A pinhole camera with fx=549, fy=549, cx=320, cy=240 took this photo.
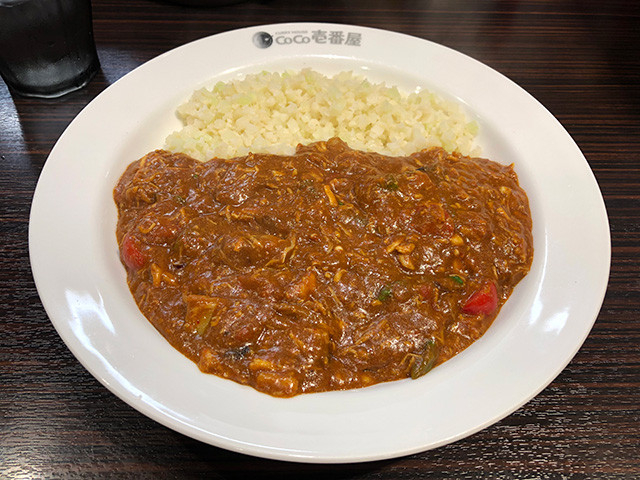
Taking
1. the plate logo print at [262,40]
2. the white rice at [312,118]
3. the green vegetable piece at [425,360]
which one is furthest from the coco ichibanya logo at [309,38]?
the green vegetable piece at [425,360]

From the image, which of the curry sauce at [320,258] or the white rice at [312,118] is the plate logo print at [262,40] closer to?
the white rice at [312,118]

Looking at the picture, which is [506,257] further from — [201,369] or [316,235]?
[201,369]

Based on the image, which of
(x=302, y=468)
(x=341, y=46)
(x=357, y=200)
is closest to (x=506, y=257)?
(x=357, y=200)

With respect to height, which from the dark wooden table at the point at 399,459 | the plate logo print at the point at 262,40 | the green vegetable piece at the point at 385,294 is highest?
the plate logo print at the point at 262,40

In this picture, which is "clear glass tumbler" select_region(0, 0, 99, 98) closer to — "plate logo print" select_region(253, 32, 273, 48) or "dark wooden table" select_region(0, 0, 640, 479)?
"dark wooden table" select_region(0, 0, 640, 479)

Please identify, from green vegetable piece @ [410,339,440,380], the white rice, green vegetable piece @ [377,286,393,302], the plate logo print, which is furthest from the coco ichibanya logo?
green vegetable piece @ [410,339,440,380]

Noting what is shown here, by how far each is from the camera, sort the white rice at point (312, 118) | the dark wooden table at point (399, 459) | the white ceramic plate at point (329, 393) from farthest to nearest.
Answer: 1. the white rice at point (312, 118)
2. the dark wooden table at point (399, 459)
3. the white ceramic plate at point (329, 393)
